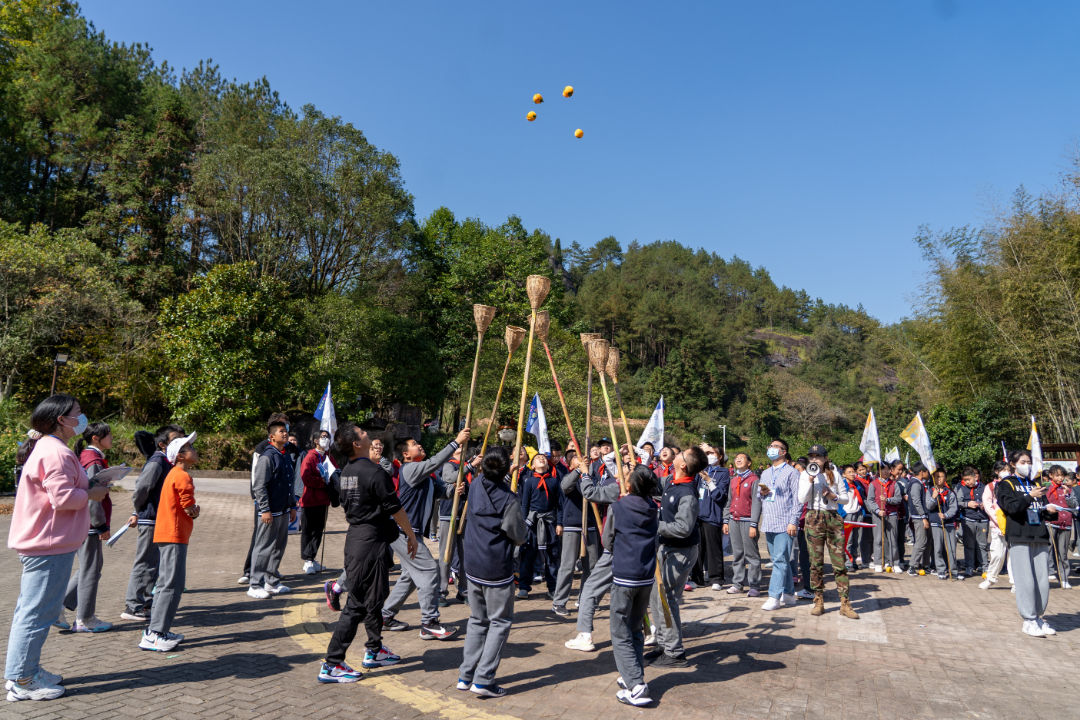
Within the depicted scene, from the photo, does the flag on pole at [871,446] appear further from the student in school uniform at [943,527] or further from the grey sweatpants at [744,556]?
the grey sweatpants at [744,556]

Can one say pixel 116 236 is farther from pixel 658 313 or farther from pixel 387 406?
pixel 658 313

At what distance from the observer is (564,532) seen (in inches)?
319

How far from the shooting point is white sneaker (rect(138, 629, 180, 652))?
5934mm

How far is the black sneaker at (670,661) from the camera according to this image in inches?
246

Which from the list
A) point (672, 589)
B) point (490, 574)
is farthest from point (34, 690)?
point (672, 589)

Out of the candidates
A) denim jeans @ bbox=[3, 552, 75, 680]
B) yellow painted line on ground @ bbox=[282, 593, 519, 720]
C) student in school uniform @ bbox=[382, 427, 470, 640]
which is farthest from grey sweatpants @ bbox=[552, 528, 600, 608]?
denim jeans @ bbox=[3, 552, 75, 680]

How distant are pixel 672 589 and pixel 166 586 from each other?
4865mm

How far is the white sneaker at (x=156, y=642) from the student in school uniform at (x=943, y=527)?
1212cm

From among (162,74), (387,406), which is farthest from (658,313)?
(162,74)

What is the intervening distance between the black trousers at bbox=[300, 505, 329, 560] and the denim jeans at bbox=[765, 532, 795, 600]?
6.65 m

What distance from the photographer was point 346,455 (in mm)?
5660

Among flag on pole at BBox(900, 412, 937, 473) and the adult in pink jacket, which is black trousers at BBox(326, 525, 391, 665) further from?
flag on pole at BBox(900, 412, 937, 473)

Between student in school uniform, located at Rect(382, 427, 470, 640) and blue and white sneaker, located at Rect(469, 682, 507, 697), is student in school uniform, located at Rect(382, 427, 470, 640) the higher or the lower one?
the higher one

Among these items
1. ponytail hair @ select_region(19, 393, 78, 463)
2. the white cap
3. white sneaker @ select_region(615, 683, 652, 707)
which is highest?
ponytail hair @ select_region(19, 393, 78, 463)
